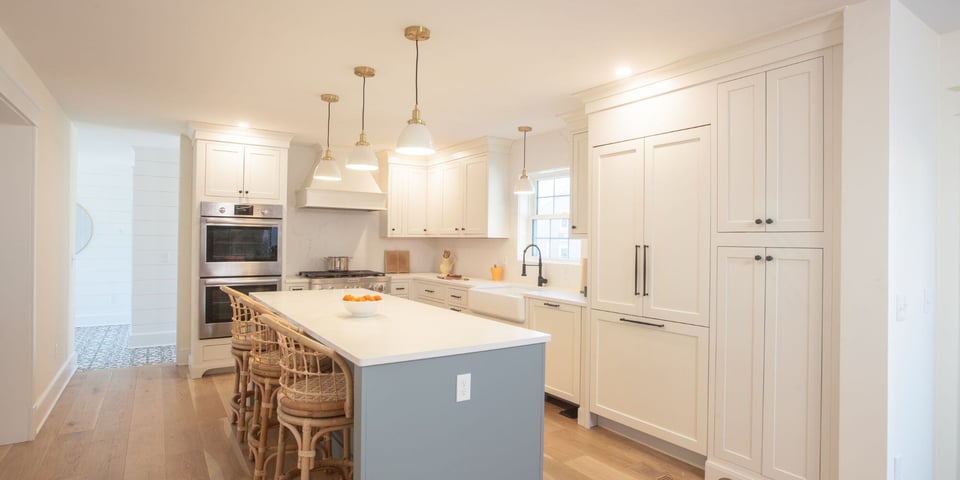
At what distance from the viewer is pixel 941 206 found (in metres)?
2.54

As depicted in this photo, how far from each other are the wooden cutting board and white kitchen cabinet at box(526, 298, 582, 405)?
103 inches

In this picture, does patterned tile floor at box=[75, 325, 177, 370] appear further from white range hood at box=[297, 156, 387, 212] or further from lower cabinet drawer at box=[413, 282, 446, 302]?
lower cabinet drawer at box=[413, 282, 446, 302]

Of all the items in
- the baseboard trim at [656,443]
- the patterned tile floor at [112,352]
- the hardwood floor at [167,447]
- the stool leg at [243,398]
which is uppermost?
the stool leg at [243,398]

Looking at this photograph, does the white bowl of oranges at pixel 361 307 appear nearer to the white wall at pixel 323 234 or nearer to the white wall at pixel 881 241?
the white wall at pixel 881 241

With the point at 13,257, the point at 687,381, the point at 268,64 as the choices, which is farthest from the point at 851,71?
the point at 13,257

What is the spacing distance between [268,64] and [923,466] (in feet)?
13.6

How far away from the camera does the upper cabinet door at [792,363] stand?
7.84 ft

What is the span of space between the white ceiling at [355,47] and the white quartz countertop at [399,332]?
1498mm

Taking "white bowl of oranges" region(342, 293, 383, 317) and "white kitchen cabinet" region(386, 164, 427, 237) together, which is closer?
"white bowl of oranges" region(342, 293, 383, 317)

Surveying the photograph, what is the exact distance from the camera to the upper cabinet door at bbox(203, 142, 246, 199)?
478cm

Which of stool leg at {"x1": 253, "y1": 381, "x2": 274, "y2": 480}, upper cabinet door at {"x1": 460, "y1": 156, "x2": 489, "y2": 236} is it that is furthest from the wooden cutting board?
stool leg at {"x1": 253, "y1": 381, "x2": 274, "y2": 480}

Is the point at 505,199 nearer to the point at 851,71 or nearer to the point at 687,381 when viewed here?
the point at 687,381

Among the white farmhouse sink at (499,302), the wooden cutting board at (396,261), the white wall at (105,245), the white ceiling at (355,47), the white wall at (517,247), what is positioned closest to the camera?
the white ceiling at (355,47)

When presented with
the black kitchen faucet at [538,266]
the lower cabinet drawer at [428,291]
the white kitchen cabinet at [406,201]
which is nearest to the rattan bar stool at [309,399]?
the black kitchen faucet at [538,266]
